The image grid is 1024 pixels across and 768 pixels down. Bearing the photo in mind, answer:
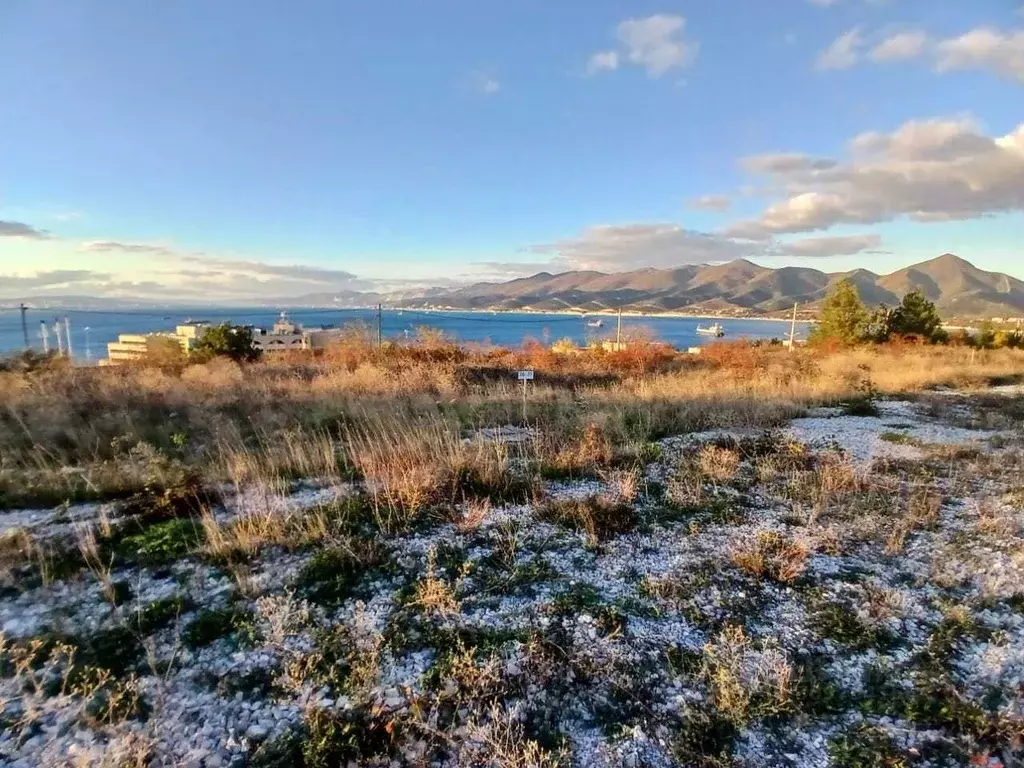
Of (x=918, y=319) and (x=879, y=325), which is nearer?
(x=879, y=325)

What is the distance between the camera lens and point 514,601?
3734 millimetres

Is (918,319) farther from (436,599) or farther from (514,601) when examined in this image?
(436,599)

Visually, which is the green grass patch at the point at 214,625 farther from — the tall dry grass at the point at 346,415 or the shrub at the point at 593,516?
the shrub at the point at 593,516

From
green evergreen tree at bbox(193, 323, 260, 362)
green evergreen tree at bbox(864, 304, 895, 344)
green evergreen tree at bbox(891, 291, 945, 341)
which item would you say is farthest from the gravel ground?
green evergreen tree at bbox(891, 291, 945, 341)

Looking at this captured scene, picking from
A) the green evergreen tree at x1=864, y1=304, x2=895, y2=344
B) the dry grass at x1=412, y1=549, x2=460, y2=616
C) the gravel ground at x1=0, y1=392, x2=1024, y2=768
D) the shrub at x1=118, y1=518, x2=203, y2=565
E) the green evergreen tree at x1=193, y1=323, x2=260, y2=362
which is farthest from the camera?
the green evergreen tree at x1=864, y1=304, x2=895, y2=344

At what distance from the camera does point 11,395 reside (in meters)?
10.8

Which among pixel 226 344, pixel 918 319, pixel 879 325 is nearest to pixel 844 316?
pixel 879 325

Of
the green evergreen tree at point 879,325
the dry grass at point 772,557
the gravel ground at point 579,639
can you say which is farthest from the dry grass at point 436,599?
the green evergreen tree at point 879,325

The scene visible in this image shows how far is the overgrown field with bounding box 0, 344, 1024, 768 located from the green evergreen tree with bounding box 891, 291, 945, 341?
30.2 metres

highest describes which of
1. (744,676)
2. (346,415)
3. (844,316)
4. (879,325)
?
(844,316)

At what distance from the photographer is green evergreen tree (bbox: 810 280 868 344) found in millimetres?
30719

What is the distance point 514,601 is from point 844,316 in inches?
1342

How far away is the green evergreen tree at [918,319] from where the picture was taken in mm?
32844

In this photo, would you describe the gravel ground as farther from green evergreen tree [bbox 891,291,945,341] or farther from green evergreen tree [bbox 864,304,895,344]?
green evergreen tree [bbox 891,291,945,341]
